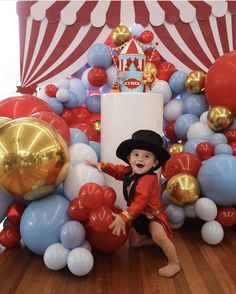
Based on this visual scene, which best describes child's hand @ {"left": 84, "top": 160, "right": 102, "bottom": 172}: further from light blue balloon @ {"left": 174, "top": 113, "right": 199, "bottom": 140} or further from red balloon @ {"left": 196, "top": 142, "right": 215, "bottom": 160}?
light blue balloon @ {"left": 174, "top": 113, "right": 199, "bottom": 140}

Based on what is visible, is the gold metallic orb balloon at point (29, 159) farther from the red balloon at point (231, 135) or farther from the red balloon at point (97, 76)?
the red balloon at point (97, 76)

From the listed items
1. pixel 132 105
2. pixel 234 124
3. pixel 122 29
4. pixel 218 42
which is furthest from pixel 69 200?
pixel 218 42

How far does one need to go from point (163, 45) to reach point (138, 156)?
7.42 feet

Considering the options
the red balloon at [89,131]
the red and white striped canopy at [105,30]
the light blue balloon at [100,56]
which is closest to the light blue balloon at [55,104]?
the red balloon at [89,131]

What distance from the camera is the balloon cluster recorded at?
6.16 feet

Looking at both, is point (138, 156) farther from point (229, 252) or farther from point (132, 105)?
point (229, 252)

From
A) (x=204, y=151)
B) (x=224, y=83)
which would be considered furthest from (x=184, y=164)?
(x=224, y=83)

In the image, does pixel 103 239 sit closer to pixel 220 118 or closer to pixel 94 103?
pixel 220 118

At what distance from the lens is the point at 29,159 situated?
193 centimetres

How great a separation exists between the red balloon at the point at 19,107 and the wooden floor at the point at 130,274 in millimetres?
899

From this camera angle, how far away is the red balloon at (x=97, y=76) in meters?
3.50

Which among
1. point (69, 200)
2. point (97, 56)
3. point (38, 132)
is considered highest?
point (97, 56)

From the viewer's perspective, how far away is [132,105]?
8.59 feet

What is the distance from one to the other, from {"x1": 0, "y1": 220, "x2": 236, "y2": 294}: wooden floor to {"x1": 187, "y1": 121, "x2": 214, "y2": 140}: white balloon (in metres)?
0.98
